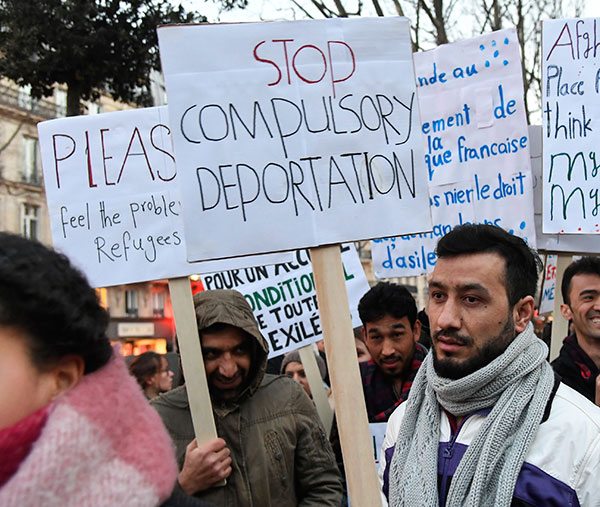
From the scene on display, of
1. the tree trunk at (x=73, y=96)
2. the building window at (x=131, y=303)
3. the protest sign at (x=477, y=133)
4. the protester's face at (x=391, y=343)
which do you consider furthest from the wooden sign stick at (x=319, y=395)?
the building window at (x=131, y=303)

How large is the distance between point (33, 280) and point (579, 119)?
2935 millimetres

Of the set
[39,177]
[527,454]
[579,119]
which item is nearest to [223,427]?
[527,454]

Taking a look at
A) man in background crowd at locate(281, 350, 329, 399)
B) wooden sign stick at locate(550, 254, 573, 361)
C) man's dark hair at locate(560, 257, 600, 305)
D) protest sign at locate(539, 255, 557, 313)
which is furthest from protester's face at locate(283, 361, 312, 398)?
man's dark hair at locate(560, 257, 600, 305)

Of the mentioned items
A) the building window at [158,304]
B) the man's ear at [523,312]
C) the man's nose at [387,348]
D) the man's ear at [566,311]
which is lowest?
the building window at [158,304]

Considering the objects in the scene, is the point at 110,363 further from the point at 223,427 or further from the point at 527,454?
the point at 223,427

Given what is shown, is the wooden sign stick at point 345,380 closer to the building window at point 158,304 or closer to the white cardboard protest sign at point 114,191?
the white cardboard protest sign at point 114,191

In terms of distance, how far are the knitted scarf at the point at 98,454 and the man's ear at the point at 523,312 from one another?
1.22 meters

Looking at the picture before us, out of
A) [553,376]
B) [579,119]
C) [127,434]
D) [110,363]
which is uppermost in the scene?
[579,119]

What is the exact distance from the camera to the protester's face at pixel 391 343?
340 centimetres

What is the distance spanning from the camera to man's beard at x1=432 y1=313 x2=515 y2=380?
203 centimetres

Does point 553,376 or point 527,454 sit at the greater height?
point 553,376

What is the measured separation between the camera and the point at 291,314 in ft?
13.8

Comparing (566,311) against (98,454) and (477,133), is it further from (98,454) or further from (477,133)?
(98,454)

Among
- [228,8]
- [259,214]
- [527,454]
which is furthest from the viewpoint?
[228,8]
